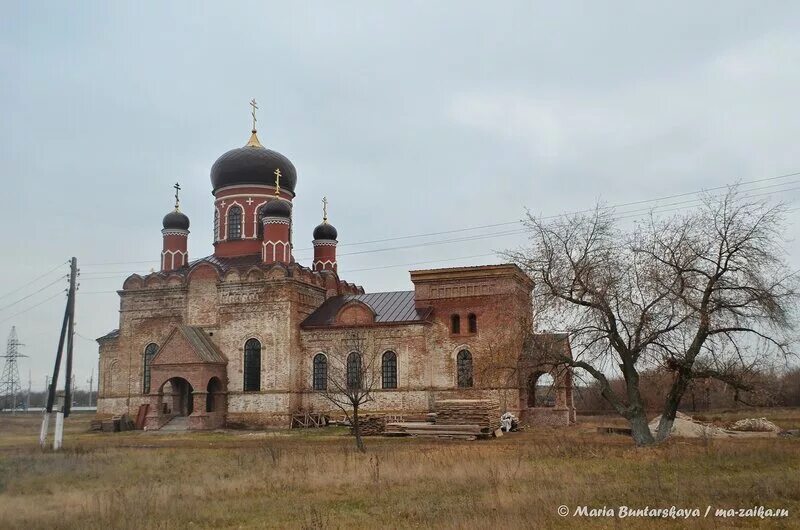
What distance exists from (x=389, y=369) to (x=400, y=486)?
21.1m

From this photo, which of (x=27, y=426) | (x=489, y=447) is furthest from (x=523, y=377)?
(x=27, y=426)

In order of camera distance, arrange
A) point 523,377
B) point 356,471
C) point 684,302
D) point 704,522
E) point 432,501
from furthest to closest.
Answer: point 523,377
point 684,302
point 356,471
point 432,501
point 704,522

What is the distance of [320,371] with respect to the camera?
3662 centimetres

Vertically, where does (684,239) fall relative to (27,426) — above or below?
above

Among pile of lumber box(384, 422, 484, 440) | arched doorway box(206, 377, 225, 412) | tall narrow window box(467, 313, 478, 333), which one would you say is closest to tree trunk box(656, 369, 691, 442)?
pile of lumber box(384, 422, 484, 440)

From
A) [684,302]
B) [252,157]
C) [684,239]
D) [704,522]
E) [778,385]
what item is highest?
[252,157]

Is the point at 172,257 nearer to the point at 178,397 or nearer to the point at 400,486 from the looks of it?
the point at 178,397

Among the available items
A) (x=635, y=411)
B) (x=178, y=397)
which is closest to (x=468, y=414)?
(x=635, y=411)

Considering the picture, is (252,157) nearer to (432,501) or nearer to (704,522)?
(432,501)

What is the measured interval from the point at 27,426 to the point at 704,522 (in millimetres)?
39413

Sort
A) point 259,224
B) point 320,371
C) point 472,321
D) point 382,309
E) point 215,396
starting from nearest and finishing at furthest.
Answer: point 472,321 < point 215,396 < point 320,371 < point 382,309 < point 259,224

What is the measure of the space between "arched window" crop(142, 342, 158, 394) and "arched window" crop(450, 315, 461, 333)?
14979 mm

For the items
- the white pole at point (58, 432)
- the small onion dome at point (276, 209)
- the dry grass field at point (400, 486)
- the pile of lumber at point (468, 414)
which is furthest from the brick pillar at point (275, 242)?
the dry grass field at point (400, 486)

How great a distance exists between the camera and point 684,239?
19.8 m
